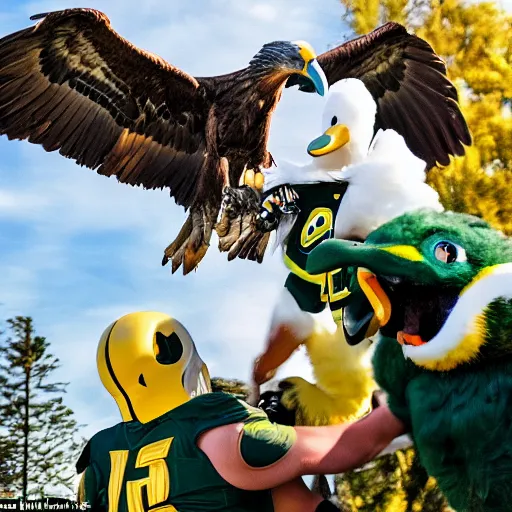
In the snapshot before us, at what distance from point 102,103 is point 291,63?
3.12ft

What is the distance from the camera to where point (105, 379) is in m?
2.11

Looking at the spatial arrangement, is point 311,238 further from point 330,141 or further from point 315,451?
point 315,451

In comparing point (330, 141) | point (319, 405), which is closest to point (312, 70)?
point (330, 141)

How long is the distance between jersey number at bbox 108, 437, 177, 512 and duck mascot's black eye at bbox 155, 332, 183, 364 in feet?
0.52

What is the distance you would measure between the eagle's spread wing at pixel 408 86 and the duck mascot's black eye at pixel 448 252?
6.32 ft

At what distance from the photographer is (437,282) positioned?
1.56 m

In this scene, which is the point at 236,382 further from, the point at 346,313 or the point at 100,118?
the point at 100,118

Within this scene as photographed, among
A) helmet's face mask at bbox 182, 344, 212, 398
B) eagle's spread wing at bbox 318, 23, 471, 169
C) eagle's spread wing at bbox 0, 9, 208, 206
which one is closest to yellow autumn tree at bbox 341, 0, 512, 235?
eagle's spread wing at bbox 318, 23, 471, 169

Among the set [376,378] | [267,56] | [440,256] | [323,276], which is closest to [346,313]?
[376,378]

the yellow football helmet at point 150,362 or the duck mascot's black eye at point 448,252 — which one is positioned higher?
the yellow football helmet at point 150,362

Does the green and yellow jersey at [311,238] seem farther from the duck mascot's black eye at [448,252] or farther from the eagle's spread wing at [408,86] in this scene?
the eagle's spread wing at [408,86]

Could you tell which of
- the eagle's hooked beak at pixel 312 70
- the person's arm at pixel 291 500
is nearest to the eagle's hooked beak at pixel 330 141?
the person's arm at pixel 291 500

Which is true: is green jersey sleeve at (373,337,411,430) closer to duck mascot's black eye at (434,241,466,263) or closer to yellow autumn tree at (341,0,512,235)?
duck mascot's black eye at (434,241,466,263)

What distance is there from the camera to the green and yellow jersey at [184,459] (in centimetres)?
185
